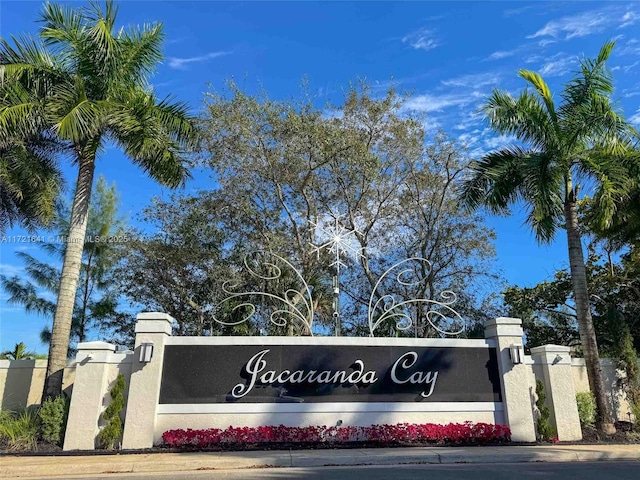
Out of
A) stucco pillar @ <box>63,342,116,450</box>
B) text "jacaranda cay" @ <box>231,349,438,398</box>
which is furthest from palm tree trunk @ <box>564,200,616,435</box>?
stucco pillar @ <box>63,342,116,450</box>

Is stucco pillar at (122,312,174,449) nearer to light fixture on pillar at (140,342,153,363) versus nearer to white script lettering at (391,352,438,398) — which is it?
light fixture on pillar at (140,342,153,363)

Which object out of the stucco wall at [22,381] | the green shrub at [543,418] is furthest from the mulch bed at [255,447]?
the stucco wall at [22,381]

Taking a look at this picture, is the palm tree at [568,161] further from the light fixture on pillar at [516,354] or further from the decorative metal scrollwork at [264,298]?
the decorative metal scrollwork at [264,298]

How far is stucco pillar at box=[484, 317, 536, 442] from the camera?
38.7ft

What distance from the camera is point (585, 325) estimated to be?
43.8 ft

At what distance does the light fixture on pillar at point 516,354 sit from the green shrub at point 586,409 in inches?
88.0

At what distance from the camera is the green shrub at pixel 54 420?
1074 centimetres

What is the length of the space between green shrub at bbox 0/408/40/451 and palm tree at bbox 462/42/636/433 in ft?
43.2

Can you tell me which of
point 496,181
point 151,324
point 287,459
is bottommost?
point 287,459

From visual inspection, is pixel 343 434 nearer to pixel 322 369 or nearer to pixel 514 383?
pixel 322 369

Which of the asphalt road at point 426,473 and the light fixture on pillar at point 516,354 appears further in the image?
the light fixture on pillar at point 516,354

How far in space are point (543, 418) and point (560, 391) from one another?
847 mm

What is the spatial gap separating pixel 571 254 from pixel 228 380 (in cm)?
1006

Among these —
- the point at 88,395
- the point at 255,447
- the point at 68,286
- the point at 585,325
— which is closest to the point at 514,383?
the point at 585,325
